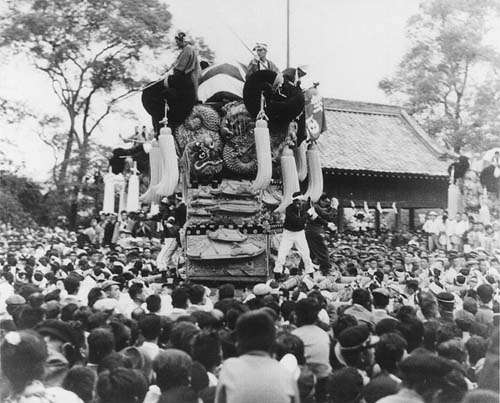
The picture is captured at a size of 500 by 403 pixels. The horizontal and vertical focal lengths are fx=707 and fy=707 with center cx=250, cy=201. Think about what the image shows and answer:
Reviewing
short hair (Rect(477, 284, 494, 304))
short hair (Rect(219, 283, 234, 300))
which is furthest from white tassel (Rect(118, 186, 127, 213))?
short hair (Rect(477, 284, 494, 304))

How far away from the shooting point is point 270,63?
445 inches

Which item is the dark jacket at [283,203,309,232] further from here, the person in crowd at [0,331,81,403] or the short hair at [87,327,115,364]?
the person in crowd at [0,331,81,403]

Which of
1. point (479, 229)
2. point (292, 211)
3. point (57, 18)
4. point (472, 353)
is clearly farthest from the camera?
point (57, 18)

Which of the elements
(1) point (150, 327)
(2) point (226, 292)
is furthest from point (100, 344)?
(2) point (226, 292)

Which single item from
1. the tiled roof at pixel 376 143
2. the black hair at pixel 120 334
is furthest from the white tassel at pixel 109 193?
the black hair at pixel 120 334

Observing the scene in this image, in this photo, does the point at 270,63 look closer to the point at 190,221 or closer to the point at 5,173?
the point at 190,221

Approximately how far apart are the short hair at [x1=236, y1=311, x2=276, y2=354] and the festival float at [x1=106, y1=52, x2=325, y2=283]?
724 cm

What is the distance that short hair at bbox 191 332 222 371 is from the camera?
4469mm

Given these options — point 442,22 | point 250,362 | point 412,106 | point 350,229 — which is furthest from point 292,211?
point 412,106

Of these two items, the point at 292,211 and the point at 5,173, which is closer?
the point at 292,211

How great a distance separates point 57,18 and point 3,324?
1540 cm

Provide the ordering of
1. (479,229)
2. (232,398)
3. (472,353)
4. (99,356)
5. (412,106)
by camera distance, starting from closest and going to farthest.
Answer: (232,398), (99,356), (472,353), (479,229), (412,106)

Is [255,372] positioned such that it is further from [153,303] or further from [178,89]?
[178,89]

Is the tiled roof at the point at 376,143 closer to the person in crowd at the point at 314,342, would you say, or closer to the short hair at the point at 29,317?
the person in crowd at the point at 314,342
